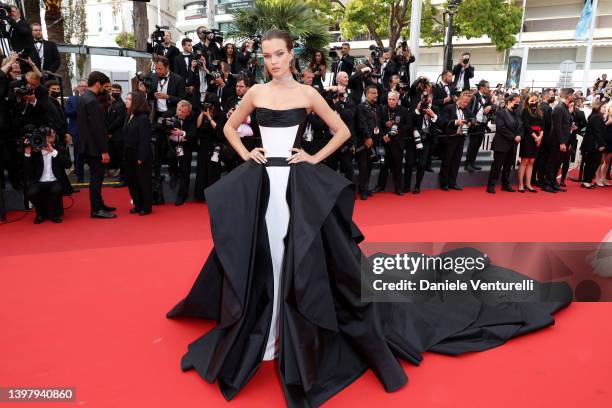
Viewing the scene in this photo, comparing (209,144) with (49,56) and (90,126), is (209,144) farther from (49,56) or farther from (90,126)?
(49,56)

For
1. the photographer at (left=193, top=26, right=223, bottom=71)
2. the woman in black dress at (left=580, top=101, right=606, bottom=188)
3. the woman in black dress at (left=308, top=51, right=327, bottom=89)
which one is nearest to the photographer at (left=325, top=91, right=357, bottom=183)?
the woman in black dress at (left=308, top=51, right=327, bottom=89)

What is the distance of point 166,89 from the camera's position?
7.65m

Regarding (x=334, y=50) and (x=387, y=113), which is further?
(x=334, y=50)

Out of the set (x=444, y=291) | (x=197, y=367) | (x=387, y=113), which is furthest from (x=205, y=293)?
(x=387, y=113)

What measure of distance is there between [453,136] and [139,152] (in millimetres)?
5524

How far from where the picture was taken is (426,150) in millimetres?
8570

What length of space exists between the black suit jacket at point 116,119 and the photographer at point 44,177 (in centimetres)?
177

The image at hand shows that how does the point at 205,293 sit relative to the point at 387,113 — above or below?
below

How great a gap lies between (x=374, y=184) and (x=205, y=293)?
5.99m

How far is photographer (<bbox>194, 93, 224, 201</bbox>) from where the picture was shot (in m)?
7.23

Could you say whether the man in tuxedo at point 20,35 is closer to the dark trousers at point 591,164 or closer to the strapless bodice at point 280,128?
the strapless bodice at point 280,128

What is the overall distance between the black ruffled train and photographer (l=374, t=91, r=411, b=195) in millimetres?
5468

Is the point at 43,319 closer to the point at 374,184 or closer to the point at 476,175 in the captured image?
the point at 374,184

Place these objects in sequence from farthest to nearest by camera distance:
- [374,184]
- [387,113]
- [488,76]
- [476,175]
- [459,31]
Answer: [488,76] → [459,31] → [476,175] → [374,184] → [387,113]
